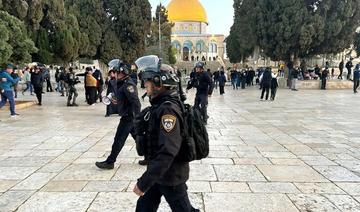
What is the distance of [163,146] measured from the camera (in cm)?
262

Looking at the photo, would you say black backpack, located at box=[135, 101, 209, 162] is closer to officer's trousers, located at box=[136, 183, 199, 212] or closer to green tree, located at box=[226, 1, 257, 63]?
officer's trousers, located at box=[136, 183, 199, 212]

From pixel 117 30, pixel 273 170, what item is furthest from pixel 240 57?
pixel 273 170

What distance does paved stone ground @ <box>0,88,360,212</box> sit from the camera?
4402mm

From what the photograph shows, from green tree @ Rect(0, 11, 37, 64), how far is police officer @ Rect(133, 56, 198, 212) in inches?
428

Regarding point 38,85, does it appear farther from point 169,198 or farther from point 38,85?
point 169,198

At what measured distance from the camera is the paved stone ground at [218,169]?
14.4 ft

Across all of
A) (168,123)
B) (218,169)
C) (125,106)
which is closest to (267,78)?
(218,169)

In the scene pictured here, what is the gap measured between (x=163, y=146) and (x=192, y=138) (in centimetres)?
25

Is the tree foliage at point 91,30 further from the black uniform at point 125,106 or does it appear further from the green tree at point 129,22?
the black uniform at point 125,106

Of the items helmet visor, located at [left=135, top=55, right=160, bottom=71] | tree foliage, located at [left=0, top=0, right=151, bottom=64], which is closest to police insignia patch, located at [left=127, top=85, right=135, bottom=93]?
helmet visor, located at [left=135, top=55, right=160, bottom=71]

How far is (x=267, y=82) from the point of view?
699 inches

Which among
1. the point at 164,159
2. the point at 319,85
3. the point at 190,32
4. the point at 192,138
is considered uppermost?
the point at 190,32

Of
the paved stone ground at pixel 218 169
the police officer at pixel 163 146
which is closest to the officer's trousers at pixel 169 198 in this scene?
the police officer at pixel 163 146

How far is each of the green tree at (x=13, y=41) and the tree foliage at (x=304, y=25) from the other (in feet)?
58.7
